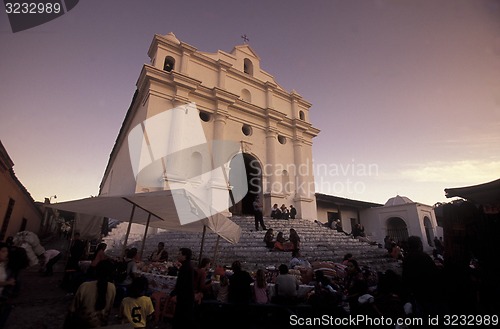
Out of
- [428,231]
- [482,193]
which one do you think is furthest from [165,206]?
[428,231]

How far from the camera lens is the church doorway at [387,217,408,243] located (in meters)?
22.9

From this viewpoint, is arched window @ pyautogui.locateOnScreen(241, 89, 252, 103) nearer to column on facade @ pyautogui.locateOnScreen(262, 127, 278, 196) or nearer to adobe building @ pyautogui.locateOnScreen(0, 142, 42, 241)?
column on facade @ pyautogui.locateOnScreen(262, 127, 278, 196)

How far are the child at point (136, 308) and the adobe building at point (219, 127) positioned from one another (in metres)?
8.87

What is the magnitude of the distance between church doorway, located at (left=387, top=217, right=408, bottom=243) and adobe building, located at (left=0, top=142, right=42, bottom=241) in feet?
85.1

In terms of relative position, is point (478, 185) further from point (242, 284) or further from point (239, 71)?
point (239, 71)

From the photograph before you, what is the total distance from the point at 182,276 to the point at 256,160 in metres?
12.5

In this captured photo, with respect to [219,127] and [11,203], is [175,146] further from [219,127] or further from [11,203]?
[11,203]

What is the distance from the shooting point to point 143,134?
12773mm

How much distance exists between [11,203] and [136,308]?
12446 mm

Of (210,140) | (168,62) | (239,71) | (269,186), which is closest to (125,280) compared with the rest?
(210,140)

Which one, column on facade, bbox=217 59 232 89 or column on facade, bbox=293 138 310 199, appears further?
column on facade, bbox=293 138 310 199

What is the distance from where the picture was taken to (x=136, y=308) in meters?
3.43

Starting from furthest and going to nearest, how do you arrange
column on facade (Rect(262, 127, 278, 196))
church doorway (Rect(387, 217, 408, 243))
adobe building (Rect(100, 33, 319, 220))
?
1. church doorway (Rect(387, 217, 408, 243))
2. column on facade (Rect(262, 127, 278, 196))
3. adobe building (Rect(100, 33, 319, 220))

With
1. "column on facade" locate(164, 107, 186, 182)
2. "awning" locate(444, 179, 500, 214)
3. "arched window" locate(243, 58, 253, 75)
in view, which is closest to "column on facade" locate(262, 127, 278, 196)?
"arched window" locate(243, 58, 253, 75)
